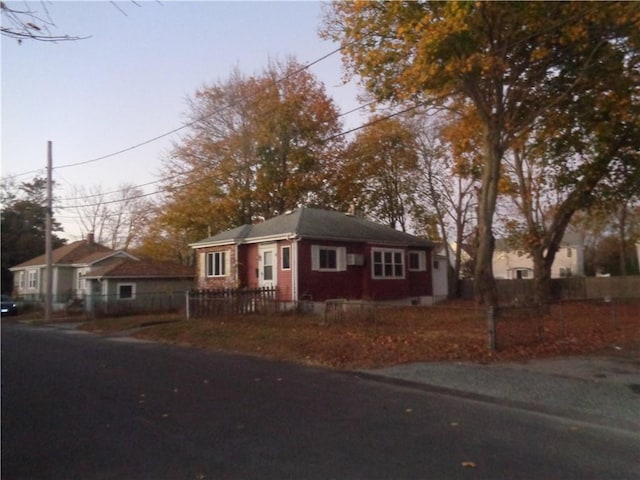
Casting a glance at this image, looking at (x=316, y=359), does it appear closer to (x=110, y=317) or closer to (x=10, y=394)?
(x=10, y=394)

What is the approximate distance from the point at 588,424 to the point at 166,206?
36.5m

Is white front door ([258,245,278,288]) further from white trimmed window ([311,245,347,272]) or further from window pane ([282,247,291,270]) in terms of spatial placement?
white trimmed window ([311,245,347,272])

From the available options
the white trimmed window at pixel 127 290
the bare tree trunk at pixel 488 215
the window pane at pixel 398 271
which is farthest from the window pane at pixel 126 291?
the bare tree trunk at pixel 488 215

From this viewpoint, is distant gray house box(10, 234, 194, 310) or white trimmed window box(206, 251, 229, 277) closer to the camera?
white trimmed window box(206, 251, 229, 277)

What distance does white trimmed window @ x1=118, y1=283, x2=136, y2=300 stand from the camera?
35.1 m

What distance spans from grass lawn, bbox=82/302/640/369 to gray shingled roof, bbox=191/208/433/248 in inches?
212

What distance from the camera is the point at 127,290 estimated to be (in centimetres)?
3584

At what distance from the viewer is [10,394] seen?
389 inches

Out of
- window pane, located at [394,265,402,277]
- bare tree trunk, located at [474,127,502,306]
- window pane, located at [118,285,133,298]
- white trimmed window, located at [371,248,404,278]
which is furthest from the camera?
window pane, located at [118,285,133,298]

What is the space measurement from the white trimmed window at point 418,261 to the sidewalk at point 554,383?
1966 cm

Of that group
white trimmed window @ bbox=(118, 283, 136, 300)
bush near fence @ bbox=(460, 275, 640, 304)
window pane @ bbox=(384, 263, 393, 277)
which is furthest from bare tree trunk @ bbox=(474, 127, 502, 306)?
white trimmed window @ bbox=(118, 283, 136, 300)

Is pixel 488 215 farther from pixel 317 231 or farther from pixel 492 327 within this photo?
pixel 317 231

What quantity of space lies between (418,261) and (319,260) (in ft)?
27.4

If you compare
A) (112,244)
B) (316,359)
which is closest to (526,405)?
(316,359)
